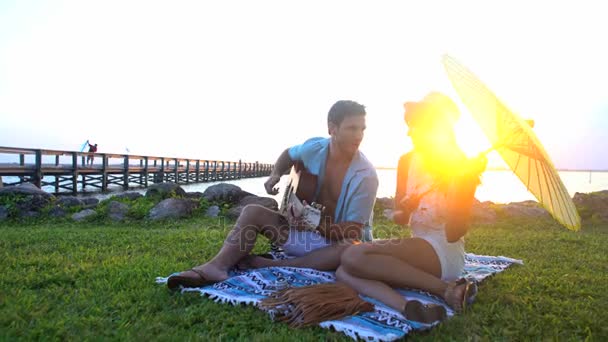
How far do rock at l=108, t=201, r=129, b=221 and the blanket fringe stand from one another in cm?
522

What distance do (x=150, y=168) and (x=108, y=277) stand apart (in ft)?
79.0

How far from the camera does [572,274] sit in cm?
353

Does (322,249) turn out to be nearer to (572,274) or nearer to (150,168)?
(572,274)

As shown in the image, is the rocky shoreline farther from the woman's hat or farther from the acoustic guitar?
the woman's hat

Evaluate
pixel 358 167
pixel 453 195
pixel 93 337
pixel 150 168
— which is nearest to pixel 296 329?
pixel 93 337

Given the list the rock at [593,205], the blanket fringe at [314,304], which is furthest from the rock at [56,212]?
the rock at [593,205]

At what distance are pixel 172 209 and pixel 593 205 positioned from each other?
7427 millimetres

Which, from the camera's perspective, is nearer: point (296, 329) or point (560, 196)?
point (296, 329)

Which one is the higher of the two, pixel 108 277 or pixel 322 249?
pixel 322 249

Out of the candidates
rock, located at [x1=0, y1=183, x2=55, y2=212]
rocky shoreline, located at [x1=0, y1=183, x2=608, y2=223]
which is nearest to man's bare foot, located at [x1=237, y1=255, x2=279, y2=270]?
rocky shoreline, located at [x1=0, y1=183, x2=608, y2=223]

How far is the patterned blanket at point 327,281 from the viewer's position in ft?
6.75

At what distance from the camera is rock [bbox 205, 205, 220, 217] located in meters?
7.41

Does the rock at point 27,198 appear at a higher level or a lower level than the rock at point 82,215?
higher

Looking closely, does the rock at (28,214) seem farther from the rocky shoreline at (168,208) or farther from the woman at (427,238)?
the woman at (427,238)
